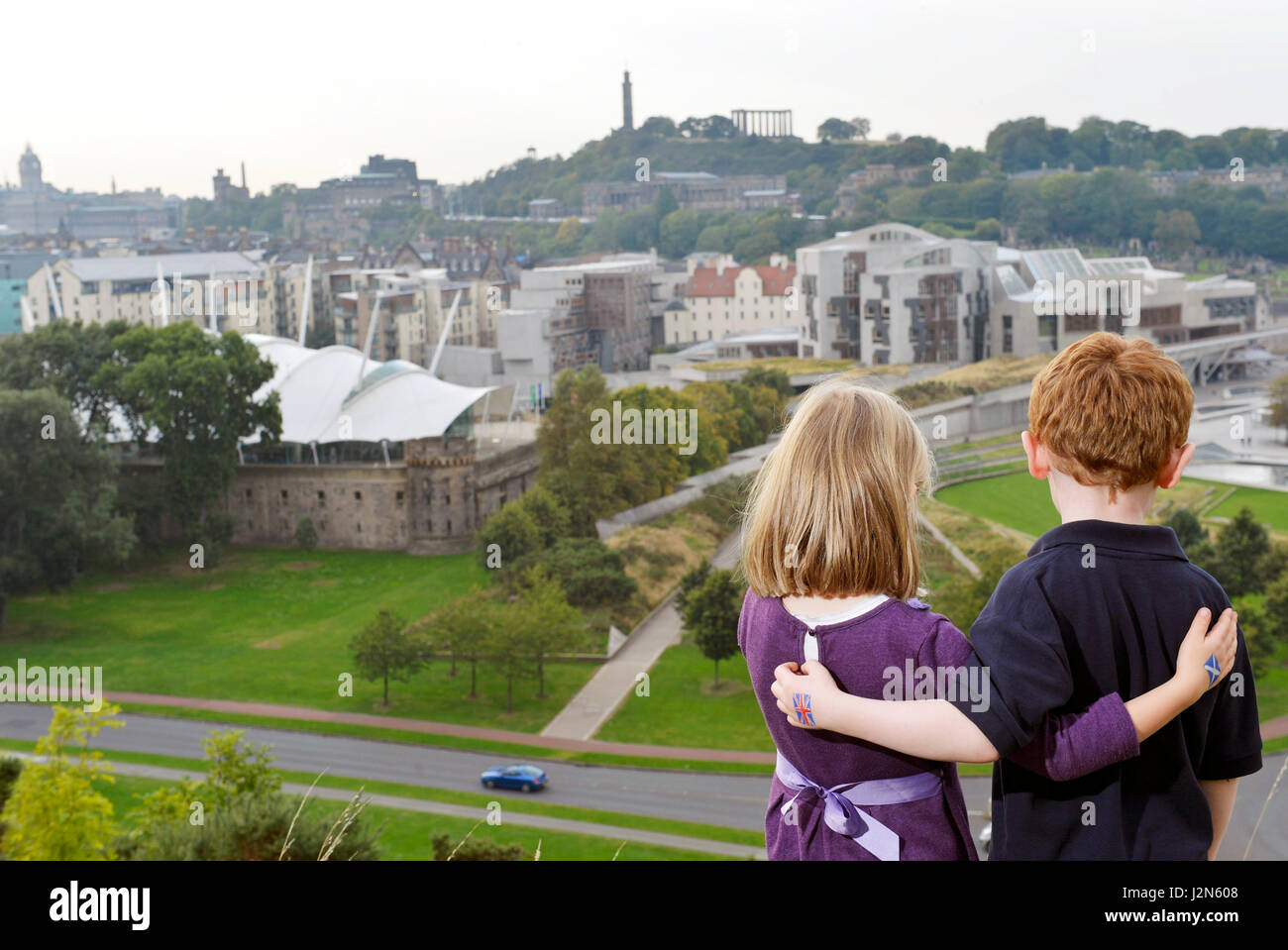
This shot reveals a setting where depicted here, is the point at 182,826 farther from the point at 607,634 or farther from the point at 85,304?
the point at 85,304

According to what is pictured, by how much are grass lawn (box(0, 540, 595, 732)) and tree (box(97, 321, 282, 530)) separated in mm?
1788

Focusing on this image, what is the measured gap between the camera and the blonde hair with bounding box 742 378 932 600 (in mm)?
2492

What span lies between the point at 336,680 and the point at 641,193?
76.6 metres

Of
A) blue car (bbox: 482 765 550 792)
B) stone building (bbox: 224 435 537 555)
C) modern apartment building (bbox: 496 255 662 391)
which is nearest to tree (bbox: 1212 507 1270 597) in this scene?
blue car (bbox: 482 765 550 792)

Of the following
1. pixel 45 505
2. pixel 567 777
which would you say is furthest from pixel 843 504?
pixel 45 505

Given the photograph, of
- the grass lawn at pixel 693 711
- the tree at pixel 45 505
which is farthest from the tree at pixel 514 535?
the tree at pixel 45 505

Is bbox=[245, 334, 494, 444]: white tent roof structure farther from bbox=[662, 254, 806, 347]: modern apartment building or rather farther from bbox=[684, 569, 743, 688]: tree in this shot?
bbox=[662, 254, 806, 347]: modern apartment building

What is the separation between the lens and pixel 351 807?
4598 mm

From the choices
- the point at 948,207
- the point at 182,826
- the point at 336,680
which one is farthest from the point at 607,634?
the point at 948,207

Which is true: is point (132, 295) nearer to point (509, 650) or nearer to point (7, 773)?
point (509, 650)

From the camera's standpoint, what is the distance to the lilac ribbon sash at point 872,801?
248cm

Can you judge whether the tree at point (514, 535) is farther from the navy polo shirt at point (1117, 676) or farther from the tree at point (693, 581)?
the navy polo shirt at point (1117, 676)
